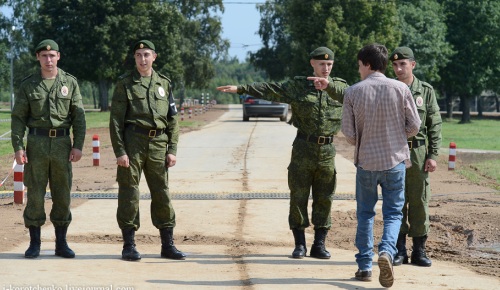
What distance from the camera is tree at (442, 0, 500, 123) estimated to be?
66562mm

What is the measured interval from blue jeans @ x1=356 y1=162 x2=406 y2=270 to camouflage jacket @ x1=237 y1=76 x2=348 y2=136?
1266 millimetres

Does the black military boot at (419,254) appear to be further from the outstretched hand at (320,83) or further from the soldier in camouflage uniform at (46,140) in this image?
the soldier in camouflage uniform at (46,140)

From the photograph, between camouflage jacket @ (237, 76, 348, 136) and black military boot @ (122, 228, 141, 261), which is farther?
camouflage jacket @ (237, 76, 348, 136)

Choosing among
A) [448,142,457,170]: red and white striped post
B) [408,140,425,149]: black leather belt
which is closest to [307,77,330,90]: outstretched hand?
[408,140,425,149]: black leather belt

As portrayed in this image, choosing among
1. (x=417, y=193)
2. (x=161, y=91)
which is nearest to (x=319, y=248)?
(x=417, y=193)

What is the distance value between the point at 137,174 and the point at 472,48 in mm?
61891

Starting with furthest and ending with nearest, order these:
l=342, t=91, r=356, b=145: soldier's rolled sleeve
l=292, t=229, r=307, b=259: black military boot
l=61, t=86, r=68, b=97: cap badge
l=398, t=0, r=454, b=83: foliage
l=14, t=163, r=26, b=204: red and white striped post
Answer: l=398, t=0, r=454, b=83: foliage → l=14, t=163, r=26, b=204: red and white striped post → l=292, t=229, r=307, b=259: black military boot → l=61, t=86, r=68, b=97: cap badge → l=342, t=91, r=356, b=145: soldier's rolled sleeve

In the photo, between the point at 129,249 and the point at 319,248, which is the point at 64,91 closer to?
the point at 129,249

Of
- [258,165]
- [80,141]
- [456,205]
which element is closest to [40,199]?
[80,141]

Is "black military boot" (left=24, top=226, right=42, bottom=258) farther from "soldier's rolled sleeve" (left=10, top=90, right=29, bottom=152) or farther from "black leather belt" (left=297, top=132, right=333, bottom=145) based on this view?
"black leather belt" (left=297, top=132, right=333, bottom=145)

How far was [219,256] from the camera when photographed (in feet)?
29.5

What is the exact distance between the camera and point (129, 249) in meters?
8.69

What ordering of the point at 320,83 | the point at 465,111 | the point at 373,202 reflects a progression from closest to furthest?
1. the point at 373,202
2. the point at 320,83
3. the point at 465,111

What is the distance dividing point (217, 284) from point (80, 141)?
2.22 meters
